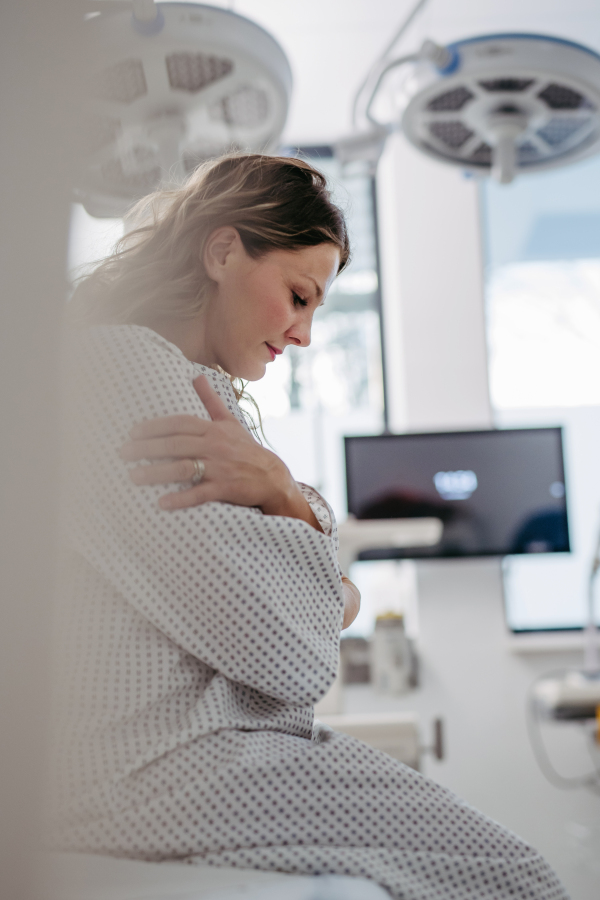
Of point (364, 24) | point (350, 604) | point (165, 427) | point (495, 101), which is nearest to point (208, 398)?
point (165, 427)

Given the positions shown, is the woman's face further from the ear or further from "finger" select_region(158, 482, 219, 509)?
"finger" select_region(158, 482, 219, 509)

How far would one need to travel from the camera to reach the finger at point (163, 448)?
25.3 inches

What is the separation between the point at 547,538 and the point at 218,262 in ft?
7.23

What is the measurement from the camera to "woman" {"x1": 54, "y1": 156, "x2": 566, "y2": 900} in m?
0.60

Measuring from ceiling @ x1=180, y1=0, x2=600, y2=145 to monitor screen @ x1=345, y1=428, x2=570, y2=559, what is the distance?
122 centimetres

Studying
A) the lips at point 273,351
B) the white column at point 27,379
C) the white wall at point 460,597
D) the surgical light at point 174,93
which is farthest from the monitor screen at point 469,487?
the white column at point 27,379

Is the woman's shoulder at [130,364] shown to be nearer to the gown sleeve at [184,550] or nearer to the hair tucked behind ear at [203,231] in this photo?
the gown sleeve at [184,550]

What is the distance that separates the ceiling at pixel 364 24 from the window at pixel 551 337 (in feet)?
1.94

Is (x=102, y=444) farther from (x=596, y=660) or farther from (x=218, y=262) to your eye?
(x=596, y=660)

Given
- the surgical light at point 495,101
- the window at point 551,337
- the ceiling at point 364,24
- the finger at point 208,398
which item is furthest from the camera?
the window at point 551,337

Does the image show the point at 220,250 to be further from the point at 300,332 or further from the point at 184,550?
the point at 184,550

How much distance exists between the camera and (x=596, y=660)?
247 centimetres

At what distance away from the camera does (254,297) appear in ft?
2.97

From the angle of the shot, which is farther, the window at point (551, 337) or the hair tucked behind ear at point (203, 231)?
the window at point (551, 337)
